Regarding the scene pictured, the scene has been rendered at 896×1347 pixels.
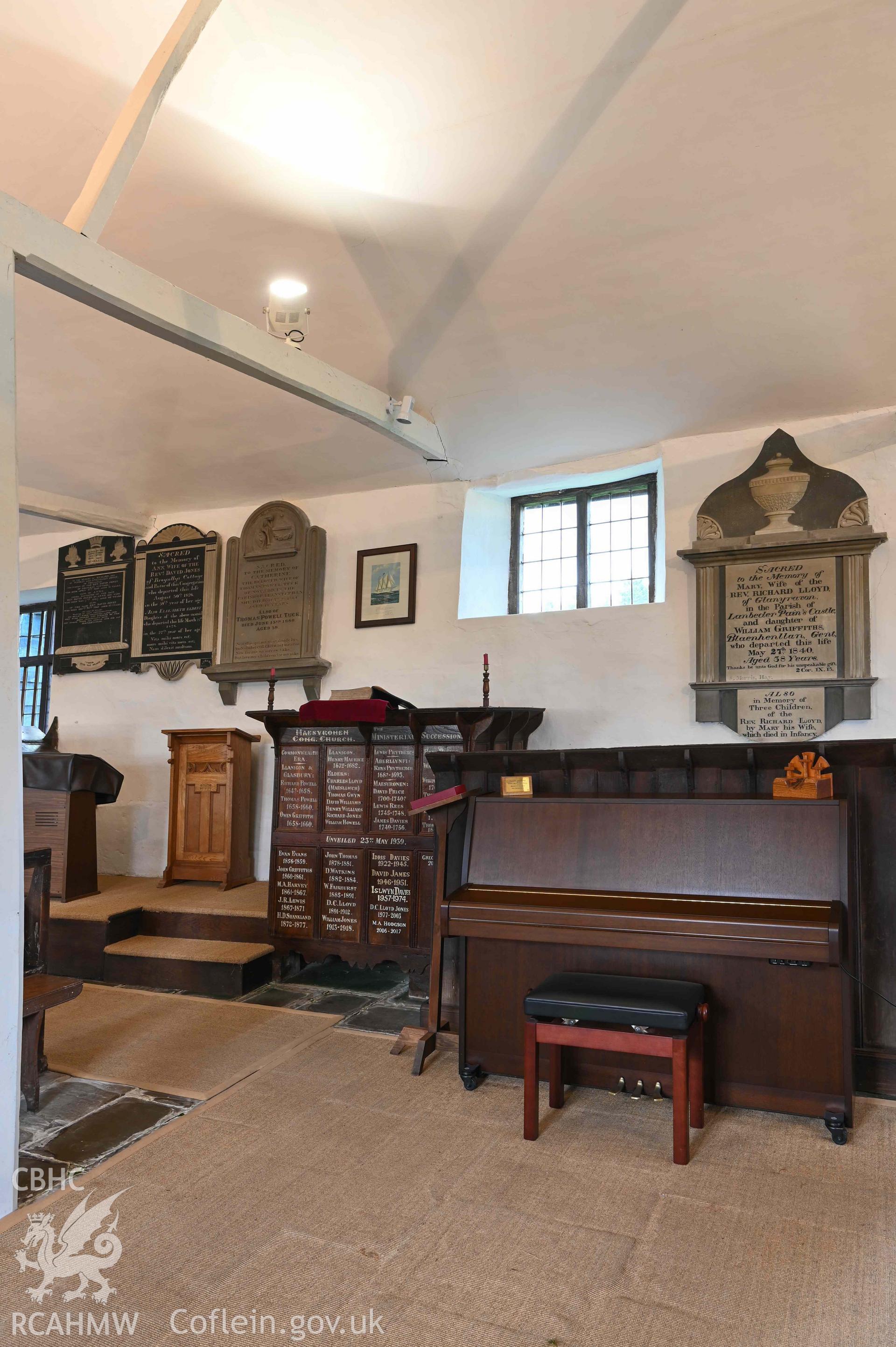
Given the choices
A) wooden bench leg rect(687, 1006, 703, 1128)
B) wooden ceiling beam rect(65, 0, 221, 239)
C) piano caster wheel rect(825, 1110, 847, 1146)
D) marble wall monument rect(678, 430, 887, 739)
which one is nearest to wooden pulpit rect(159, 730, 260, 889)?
marble wall monument rect(678, 430, 887, 739)

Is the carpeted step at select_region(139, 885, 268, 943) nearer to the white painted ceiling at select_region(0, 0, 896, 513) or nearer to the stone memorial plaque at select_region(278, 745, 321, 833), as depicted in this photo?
the stone memorial plaque at select_region(278, 745, 321, 833)

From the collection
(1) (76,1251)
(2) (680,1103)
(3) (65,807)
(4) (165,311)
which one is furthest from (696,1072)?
(3) (65,807)

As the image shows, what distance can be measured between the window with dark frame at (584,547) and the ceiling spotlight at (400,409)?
1703mm

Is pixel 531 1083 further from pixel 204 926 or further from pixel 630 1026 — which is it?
pixel 204 926

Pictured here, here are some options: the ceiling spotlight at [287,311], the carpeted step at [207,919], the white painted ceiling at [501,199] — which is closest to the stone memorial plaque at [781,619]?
the white painted ceiling at [501,199]

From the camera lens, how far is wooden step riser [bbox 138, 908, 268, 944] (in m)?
5.18

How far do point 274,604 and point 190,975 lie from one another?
2.91 meters

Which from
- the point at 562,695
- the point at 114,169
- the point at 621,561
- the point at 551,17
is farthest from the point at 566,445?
the point at 114,169

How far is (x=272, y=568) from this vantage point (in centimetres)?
679

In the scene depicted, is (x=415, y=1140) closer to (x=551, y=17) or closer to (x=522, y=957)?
(x=522, y=957)

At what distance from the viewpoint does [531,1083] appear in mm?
2771

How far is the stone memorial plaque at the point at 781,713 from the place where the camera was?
15.9ft

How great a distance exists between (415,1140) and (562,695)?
328cm

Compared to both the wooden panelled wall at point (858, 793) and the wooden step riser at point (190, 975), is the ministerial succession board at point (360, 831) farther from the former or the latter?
the wooden panelled wall at point (858, 793)
